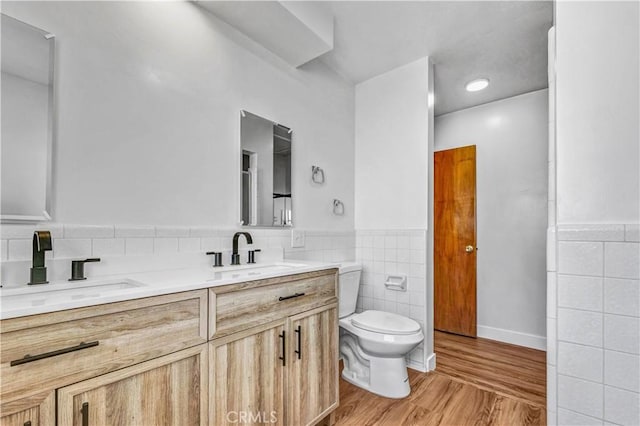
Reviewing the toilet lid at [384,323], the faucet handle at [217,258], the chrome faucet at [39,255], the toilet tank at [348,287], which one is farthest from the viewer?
the toilet tank at [348,287]

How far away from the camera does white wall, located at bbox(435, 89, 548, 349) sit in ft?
9.57

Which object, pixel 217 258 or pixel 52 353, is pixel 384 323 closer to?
pixel 217 258

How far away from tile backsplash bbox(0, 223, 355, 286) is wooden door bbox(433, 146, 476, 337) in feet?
6.58

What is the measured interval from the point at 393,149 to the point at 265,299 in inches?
70.5

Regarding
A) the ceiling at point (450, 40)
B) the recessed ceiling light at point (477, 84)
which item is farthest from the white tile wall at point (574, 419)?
the recessed ceiling light at point (477, 84)

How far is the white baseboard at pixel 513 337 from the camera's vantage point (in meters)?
2.85

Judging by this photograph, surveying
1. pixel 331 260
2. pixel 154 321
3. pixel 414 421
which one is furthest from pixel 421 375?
pixel 154 321

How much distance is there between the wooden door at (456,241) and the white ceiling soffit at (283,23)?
2.02m

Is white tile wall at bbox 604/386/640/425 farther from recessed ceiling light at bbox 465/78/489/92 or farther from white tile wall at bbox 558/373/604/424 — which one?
recessed ceiling light at bbox 465/78/489/92

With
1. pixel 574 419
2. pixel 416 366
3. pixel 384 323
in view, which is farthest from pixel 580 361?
pixel 416 366

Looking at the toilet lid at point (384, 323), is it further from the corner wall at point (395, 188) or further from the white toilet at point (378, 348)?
the corner wall at point (395, 188)

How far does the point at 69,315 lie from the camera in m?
0.84

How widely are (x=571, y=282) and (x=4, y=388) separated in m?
1.86

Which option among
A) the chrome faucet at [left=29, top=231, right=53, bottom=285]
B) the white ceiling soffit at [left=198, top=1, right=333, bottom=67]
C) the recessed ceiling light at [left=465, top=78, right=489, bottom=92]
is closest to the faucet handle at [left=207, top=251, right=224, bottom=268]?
the chrome faucet at [left=29, top=231, right=53, bottom=285]
